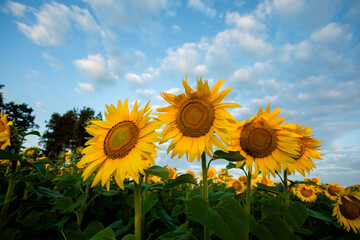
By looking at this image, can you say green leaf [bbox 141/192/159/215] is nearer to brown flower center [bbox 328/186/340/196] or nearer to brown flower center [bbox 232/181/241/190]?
brown flower center [bbox 232/181/241/190]

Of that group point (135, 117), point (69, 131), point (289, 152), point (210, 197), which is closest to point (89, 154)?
point (135, 117)

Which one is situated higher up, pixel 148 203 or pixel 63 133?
pixel 63 133

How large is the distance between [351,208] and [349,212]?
0.09 meters

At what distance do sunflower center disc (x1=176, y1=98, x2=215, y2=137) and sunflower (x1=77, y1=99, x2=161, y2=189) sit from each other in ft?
1.30

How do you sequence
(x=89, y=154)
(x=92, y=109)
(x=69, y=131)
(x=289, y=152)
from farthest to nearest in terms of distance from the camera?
(x=92, y=109) → (x=69, y=131) → (x=289, y=152) → (x=89, y=154)

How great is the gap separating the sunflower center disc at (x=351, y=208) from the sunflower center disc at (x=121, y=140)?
4.04 metres

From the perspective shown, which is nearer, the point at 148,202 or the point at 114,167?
the point at 114,167

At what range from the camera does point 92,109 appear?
43.3m

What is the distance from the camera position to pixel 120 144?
6.39 feet

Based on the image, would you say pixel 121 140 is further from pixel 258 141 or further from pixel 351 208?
pixel 351 208

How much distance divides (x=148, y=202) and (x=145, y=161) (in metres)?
0.88

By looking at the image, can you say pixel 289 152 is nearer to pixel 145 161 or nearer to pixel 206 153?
pixel 206 153

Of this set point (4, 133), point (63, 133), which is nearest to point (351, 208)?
point (4, 133)

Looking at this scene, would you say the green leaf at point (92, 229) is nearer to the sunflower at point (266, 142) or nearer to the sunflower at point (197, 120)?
the sunflower at point (197, 120)
